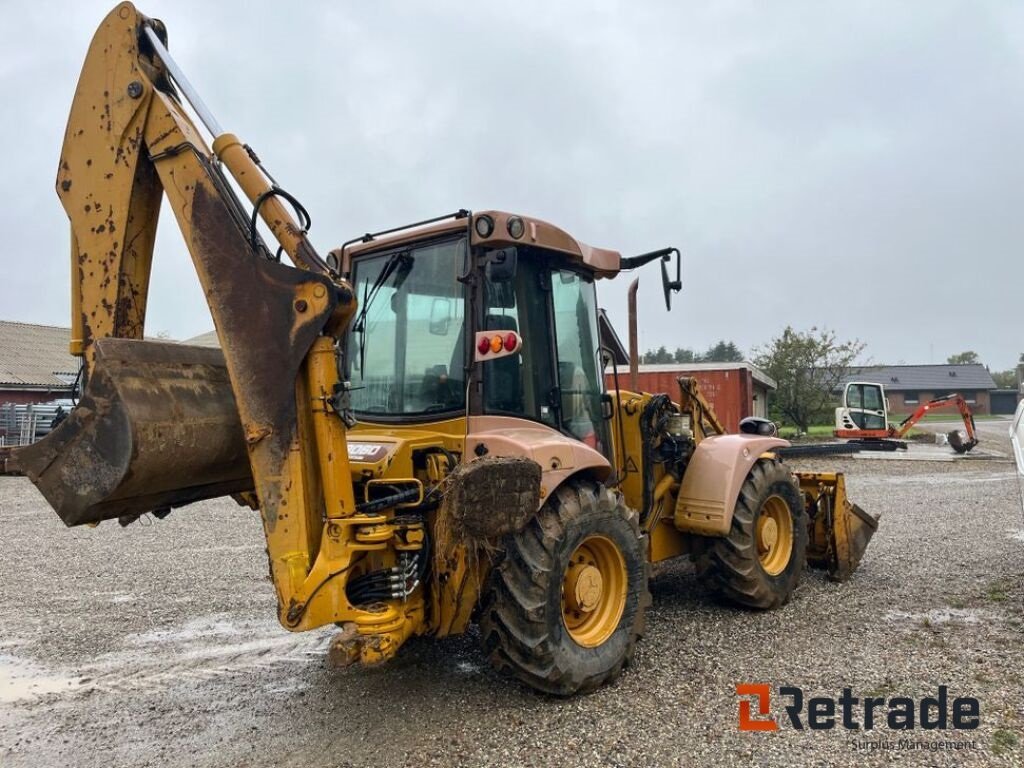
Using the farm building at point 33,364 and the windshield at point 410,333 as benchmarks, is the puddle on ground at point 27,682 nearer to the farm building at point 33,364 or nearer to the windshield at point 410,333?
the windshield at point 410,333

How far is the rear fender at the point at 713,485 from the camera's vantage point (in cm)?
549

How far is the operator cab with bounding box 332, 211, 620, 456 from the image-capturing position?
13.9 ft

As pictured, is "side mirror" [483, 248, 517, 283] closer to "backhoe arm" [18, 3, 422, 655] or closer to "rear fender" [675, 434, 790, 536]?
"backhoe arm" [18, 3, 422, 655]

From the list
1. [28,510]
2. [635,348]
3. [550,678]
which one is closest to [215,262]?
[550,678]

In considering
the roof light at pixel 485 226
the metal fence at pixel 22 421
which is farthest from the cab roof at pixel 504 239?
the metal fence at pixel 22 421

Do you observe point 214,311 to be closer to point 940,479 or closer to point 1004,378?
point 940,479

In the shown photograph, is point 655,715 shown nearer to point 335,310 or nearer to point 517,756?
point 517,756

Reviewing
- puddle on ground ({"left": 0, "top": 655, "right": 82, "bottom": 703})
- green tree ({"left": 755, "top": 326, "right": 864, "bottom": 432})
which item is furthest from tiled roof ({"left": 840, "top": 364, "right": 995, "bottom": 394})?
puddle on ground ({"left": 0, "top": 655, "right": 82, "bottom": 703})

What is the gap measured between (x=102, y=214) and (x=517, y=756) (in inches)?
124

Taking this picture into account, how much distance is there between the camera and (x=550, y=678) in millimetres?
3893

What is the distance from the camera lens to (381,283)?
4.64 m

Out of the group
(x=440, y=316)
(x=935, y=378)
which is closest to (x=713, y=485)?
(x=440, y=316)

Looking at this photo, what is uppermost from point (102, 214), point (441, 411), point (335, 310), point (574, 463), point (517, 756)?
point (102, 214)

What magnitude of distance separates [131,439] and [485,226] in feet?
6.74
